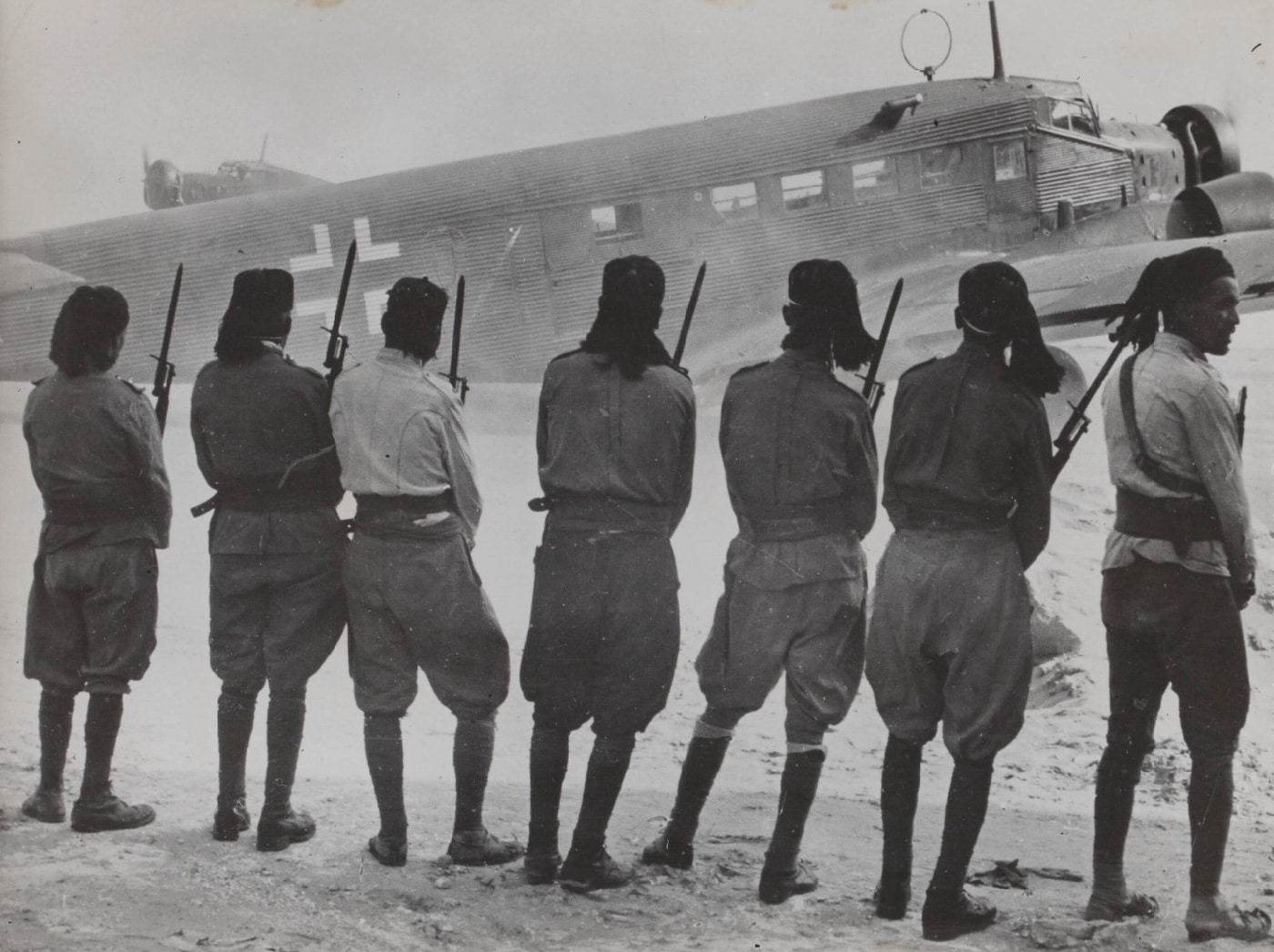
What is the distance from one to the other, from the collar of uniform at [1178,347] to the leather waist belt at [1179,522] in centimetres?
45

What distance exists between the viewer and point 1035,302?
30.9 ft

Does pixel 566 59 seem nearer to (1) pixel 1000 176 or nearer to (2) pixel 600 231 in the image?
(2) pixel 600 231

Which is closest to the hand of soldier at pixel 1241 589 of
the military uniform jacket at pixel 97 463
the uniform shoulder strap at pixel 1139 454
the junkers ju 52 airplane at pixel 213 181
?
the uniform shoulder strap at pixel 1139 454

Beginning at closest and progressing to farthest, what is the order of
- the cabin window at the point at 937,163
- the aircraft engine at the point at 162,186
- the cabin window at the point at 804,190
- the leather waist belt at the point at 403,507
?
the leather waist belt at the point at 403,507
the cabin window at the point at 804,190
the cabin window at the point at 937,163
the aircraft engine at the point at 162,186

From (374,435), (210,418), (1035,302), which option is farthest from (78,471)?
(1035,302)

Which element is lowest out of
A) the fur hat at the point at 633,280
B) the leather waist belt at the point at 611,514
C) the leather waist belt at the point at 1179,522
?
the leather waist belt at the point at 1179,522

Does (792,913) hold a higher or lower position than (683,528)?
lower

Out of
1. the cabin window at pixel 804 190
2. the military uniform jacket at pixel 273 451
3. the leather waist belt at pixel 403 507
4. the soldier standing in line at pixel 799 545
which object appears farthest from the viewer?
the cabin window at pixel 804 190

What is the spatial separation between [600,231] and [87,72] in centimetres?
525

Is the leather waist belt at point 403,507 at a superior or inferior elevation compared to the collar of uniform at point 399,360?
inferior

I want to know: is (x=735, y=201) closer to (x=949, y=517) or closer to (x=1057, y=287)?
(x=1057, y=287)

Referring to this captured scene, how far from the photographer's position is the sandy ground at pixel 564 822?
13.2 ft

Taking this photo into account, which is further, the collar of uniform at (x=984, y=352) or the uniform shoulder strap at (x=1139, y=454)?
the collar of uniform at (x=984, y=352)

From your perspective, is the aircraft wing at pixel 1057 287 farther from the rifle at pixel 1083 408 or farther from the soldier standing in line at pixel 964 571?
the soldier standing in line at pixel 964 571
